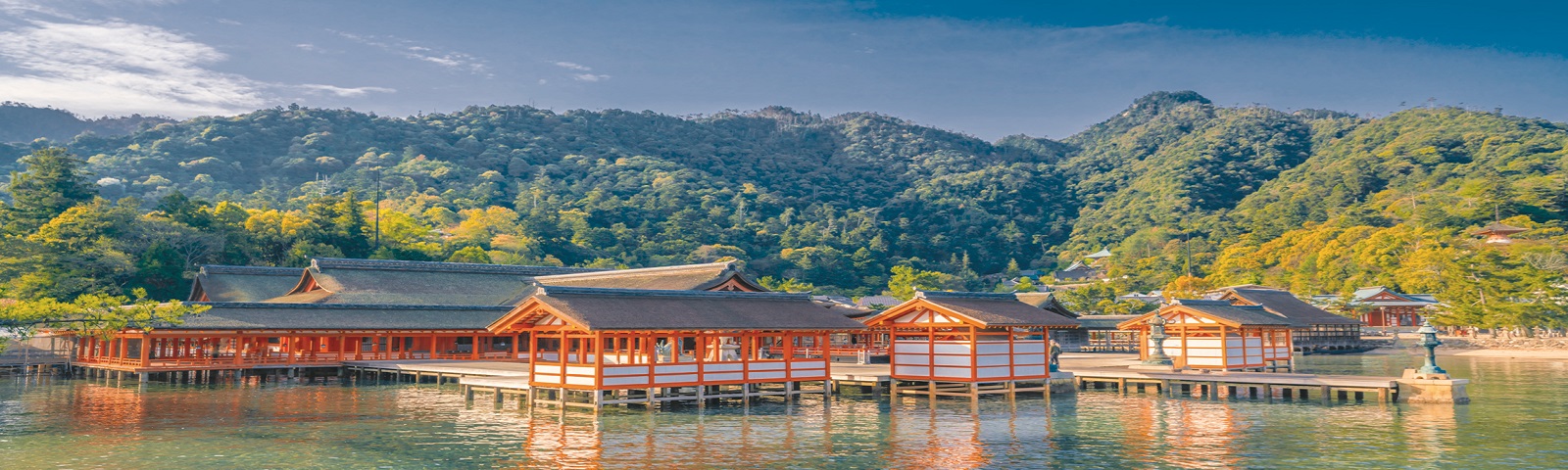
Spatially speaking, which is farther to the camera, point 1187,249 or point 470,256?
point 1187,249

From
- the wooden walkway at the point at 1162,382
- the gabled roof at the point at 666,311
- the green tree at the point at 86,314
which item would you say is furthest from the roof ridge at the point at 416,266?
the gabled roof at the point at 666,311

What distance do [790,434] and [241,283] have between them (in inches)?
1517

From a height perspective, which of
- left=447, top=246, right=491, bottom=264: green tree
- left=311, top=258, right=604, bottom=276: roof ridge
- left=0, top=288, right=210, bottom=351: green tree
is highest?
left=447, top=246, right=491, bottom=264: green tree

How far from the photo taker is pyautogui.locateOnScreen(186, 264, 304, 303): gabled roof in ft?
167

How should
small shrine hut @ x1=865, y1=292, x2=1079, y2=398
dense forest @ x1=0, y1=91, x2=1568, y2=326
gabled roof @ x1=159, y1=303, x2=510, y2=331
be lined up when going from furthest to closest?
dense forest @ x1=0, y1=91, x2=1568, y2=326, gabled roof @ x1=159, y1=303, x2=510, y2=331, small shrine hut @ x1=865, y1=292, x2=1079, y2=398

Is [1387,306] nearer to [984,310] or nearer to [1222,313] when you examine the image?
[1222,313]

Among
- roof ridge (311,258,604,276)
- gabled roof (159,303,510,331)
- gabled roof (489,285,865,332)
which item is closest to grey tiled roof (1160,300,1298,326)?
gabled roof (489,285,865,332)

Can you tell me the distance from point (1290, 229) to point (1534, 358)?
57.5 metres

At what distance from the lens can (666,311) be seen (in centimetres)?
2961

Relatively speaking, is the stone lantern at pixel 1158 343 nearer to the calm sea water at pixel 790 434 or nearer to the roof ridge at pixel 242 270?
the calm sea water at pixel 790 434

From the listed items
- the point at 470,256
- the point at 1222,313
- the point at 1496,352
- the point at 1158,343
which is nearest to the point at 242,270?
the point at 470,256

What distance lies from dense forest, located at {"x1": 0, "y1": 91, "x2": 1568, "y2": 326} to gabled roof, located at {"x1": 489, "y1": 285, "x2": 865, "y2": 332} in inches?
1135

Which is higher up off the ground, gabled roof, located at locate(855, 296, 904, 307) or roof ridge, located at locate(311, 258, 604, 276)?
roof ridge, located at locate(311, 258, 604, 276)

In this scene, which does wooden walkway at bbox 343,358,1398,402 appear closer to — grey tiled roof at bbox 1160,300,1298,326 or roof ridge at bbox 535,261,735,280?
grey tiled roof at bbox 1160,300,1298,326
